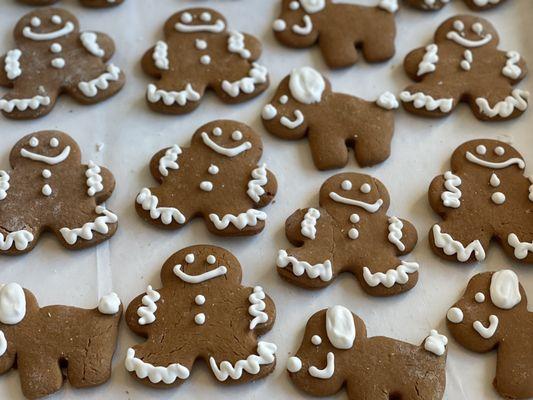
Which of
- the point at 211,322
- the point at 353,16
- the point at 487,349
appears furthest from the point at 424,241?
the point at 353,16

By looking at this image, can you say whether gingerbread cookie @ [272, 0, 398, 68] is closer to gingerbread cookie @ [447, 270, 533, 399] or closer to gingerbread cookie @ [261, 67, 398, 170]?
gingerbread cookie @ [261, 67, 398, 170]

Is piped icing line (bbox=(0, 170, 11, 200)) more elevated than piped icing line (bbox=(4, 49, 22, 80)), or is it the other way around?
Result: piped icing line (bbox=(4, 49, 22, 80))

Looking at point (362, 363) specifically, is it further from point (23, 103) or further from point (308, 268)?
point (23, 103)

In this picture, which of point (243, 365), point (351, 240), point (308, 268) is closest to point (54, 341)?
point (243, 365)

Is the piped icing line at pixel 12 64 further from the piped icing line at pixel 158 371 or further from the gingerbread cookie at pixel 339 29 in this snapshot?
the piped icing line at pixel 158 371

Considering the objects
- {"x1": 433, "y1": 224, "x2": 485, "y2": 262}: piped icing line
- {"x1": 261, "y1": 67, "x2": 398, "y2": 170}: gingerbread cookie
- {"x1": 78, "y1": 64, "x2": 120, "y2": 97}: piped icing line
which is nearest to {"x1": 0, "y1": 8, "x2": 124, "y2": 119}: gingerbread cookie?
{"x1": 78, "y1": 64, "x2": 120, "y2": 97}: piped icing line

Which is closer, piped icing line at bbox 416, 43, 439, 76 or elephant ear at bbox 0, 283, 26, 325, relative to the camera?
elephant ear at bbox 0, 283, 26, 325
